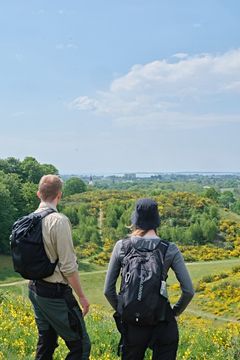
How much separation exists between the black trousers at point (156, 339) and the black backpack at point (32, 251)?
0.97 metres

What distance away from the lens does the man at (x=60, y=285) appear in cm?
442

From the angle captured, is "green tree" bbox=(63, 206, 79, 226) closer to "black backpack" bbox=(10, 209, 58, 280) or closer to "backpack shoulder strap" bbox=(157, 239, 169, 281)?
"black backpack" bbox=(10, 209, 58, 280)

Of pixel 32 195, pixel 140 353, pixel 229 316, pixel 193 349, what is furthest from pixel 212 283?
pixel 140 353

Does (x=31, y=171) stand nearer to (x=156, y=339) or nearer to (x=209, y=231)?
(x=209, y=231)

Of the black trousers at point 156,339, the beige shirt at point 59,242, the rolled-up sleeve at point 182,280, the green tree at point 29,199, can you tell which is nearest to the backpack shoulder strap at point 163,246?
the rolled-up sleeve at point 182,280

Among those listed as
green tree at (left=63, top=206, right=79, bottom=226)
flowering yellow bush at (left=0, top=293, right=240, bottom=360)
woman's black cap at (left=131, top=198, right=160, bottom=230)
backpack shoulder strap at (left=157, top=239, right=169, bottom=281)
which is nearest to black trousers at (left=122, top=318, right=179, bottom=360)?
backpack shoulder strap at (left=157, top=239, right=169, bottom=281)

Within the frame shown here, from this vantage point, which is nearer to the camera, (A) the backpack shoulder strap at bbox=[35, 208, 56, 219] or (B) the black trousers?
(B) the black trousers

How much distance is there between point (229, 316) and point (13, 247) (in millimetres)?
29316

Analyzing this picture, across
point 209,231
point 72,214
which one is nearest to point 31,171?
point 72,214

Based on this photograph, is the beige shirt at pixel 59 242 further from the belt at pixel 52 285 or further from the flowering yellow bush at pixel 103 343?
the flowering yellow bush at pixel 103 343

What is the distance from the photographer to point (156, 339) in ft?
13.8

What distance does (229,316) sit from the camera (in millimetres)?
31281

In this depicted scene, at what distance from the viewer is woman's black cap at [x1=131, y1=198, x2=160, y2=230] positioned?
4266 mm

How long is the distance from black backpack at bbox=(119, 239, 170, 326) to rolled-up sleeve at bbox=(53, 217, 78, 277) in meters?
0.57
